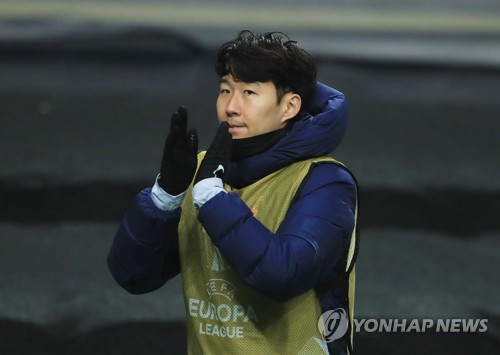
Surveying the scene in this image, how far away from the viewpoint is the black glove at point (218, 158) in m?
1.39

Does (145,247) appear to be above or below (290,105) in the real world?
below

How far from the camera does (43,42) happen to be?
2.79 metres

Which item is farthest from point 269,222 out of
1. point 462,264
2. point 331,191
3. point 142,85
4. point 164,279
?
point 142,85

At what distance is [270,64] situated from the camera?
4.89 feet

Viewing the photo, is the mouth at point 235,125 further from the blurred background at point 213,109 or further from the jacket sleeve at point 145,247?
the blurred background at point 213,109

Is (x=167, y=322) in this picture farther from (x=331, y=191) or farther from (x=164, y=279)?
(x=331, y=191)

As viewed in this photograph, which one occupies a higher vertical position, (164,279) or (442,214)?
(164,279)

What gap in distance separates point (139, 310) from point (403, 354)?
2.21ft

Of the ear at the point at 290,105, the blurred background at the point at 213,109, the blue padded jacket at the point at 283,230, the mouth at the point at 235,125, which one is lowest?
the blurred background at the point at 213,109

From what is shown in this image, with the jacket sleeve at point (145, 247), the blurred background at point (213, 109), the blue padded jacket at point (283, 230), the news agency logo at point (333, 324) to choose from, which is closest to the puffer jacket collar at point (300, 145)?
the blue padded jacket at point (283, 230)

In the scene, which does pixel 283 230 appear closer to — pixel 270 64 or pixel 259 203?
pixel 259 203

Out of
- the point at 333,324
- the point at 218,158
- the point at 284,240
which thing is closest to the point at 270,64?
the point at 218,158

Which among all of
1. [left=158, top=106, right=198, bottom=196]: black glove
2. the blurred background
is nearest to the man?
[left=158, top=106, right=198, bottom=196]: black glove

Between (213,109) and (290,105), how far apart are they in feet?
4.24
